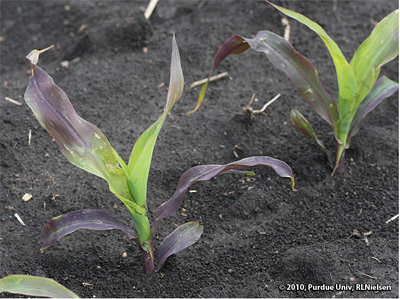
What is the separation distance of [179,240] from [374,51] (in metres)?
1.00

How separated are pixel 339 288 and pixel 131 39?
165cm

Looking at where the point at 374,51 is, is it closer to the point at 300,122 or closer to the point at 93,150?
the point at 300,122

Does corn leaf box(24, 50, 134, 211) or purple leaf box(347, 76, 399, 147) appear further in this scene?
purple leaf box(347, 76, 399, 147)

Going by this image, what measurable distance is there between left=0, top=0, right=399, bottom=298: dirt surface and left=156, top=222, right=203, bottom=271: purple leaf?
97mm

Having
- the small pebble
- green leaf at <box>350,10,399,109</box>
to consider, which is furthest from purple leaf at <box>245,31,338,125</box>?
the small pebble

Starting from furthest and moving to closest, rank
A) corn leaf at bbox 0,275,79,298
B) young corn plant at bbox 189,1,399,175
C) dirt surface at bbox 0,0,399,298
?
young corn plant at bbox 189,1,399,175, dirt surface at bbox 0,0,399,298, corn leaf at bbox 0,275,79,298

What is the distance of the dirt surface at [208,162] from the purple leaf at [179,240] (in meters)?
0.10

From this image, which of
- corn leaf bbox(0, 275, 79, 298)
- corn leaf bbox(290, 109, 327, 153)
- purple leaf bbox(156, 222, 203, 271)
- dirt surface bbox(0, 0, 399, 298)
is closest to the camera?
corn leaf bbox(0, 275, 79, 298)

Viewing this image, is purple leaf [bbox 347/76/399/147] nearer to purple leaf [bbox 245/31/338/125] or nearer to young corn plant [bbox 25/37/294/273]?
purple leaf [bbox 245/31/338/125]

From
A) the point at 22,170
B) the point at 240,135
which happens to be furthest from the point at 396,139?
the point at 22,170

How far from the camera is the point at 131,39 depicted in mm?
2678

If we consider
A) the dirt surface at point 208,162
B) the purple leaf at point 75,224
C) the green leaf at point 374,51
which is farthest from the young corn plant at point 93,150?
the green leaf at point 374,51

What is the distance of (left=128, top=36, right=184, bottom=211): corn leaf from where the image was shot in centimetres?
143

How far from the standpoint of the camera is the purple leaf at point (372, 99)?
2.02 m
